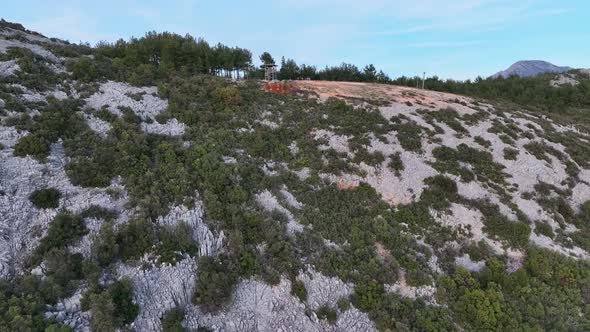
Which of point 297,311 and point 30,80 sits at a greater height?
point 30,80

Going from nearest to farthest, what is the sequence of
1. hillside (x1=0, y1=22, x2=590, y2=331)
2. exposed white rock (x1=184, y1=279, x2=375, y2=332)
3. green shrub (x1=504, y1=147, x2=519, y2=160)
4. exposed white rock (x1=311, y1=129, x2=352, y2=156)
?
exposed white rock (x1=184, y1=279, x2=375, y2=332)
hillside (x1=0, y1=22, x2=590, y2=331)
exposed white rock (x1=311, y1=129, x2=352, y2=156)
green shrub (x1=504, y1=147, x2=519, y2=160)

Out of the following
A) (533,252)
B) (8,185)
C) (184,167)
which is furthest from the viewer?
(184,167)

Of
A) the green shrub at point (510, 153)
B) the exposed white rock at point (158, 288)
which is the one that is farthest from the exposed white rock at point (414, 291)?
the green shrub at point (510, 153)

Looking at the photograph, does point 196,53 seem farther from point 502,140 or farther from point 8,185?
point 502,140

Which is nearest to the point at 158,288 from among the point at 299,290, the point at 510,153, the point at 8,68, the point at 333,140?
the point at 299,290

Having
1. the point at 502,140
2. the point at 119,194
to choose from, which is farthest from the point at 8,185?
the point at 502,140

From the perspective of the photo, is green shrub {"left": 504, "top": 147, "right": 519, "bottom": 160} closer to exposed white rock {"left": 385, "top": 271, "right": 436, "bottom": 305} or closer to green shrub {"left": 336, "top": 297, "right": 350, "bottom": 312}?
exposed white rock {"left": 385, "top": 271, "right": 436, "bottom": 305}

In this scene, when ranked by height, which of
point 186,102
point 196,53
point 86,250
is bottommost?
point 86,250

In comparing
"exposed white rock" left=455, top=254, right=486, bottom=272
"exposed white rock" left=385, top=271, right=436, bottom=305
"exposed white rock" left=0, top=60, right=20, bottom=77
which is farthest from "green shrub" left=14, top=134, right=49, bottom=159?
"exposed white rock" left=455, top=254, right=486, bottom=272
